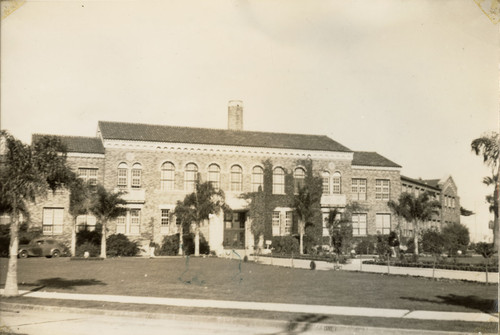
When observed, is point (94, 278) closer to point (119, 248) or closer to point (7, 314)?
point (7, 314)

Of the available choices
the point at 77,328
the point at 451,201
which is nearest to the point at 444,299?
the point at 77,328

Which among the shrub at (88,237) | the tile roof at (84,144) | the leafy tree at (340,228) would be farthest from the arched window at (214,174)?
the shrub at (88,237)

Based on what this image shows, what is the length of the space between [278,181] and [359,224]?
8.48 m

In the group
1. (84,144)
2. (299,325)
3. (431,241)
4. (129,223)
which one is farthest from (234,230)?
(299,325)

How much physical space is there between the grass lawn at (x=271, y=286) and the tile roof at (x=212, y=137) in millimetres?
15833

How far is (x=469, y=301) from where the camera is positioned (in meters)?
14.3

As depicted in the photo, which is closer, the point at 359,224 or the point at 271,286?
the point at 271,286

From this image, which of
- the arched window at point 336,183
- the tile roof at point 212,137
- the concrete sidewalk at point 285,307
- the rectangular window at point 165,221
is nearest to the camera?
the concrete sidewalk at point 285,307

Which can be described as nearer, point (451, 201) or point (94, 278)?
point (94, 278)

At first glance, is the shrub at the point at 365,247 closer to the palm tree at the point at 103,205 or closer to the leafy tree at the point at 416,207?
the leafy tree at the point at 416,207

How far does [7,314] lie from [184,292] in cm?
502

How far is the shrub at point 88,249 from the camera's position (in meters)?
31.7

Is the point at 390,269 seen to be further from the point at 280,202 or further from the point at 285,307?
the point at 280,202

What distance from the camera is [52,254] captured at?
1241 inches
